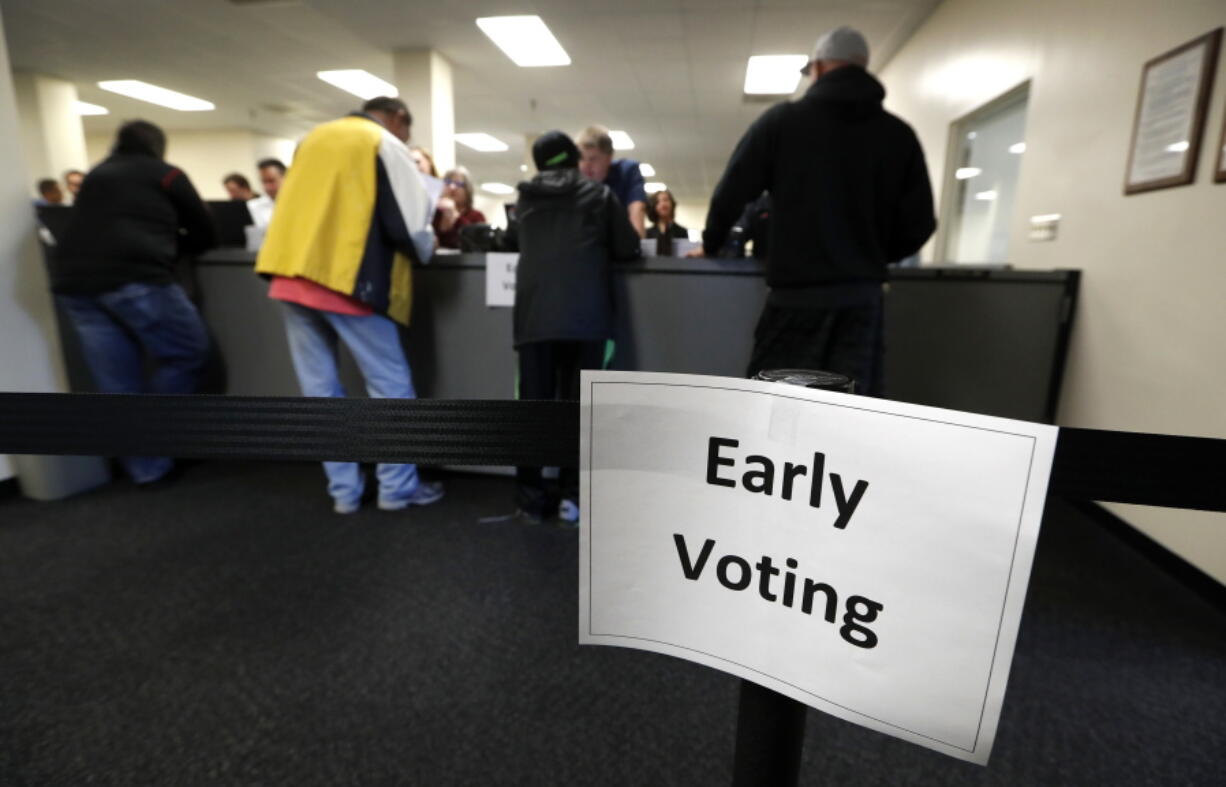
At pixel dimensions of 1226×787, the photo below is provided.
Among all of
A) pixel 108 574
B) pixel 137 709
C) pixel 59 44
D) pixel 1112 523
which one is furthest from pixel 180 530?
pixel 59 44

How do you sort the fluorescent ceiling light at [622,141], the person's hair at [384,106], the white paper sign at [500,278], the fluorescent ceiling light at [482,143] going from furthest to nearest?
the fluorescent ceiling light at [482,143] → the fluorescent ceiling light at [622,141] → the white paper sign at [500,278] → the person's hair at [384,106]

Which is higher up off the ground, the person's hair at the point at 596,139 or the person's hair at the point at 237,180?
the person's hair at the point at 237,180

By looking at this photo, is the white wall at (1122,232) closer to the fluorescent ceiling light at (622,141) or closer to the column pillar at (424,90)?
the column pillar at (424,90)

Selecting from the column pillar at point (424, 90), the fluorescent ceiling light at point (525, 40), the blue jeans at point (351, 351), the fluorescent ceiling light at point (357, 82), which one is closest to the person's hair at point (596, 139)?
the blue jeans at point (351, 351)

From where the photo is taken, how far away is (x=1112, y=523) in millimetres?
2049

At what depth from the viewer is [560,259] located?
5.92 ft

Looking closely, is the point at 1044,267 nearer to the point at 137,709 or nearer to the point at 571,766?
the point at 571,766

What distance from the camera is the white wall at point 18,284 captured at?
202 centimetres

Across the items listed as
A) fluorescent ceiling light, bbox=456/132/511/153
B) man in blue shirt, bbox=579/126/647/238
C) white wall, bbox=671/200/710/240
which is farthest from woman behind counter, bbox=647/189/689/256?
white wall, bbox=671/200/710/240

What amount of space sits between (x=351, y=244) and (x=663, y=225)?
1.90 m

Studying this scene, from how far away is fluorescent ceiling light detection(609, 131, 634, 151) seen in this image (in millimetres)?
7919

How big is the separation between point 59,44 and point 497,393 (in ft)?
18.9

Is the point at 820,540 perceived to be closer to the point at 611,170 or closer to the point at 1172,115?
the point at 1172,115

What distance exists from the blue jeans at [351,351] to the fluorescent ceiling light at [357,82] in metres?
4.50
